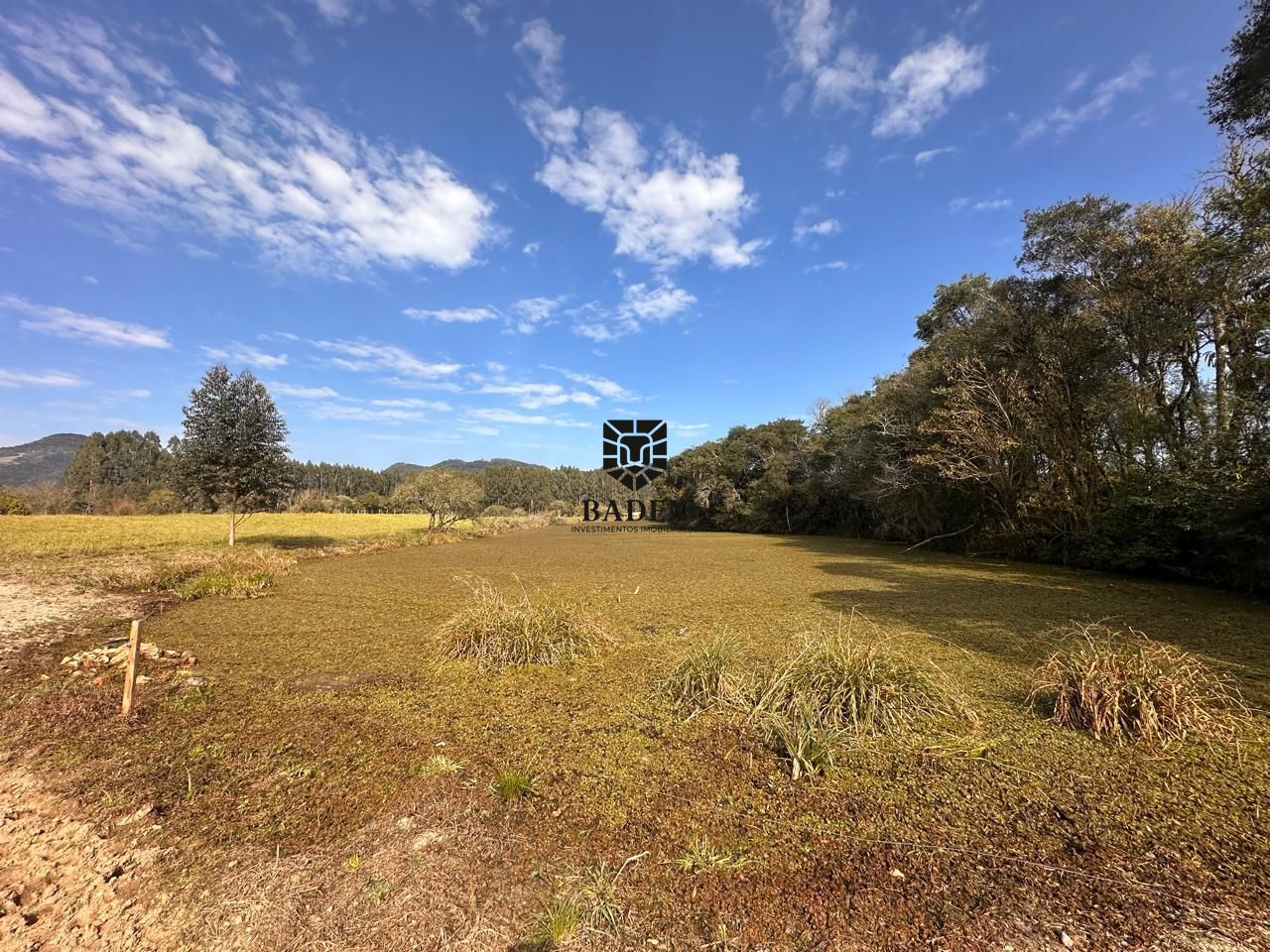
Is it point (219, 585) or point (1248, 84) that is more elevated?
point (1248, 84)

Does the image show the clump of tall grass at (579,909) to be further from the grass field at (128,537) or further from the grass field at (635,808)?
the grass field at (128,537)

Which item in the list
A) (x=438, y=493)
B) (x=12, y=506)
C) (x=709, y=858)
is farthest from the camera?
(x=12, y=506)

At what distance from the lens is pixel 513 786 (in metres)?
2.36

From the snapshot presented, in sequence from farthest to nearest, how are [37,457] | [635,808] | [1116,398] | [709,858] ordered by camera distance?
[37,457], [1116,398], [635,808], [709,858]

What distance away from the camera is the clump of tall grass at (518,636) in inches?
175

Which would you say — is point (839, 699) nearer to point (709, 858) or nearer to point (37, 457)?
point (709, 858)

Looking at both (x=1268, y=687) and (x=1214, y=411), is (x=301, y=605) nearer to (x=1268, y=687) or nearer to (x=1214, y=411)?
(x=1268, y=687)

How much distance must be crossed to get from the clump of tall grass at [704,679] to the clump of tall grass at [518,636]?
1142 millimetres

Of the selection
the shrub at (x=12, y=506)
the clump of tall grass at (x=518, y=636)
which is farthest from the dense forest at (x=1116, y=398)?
the shrub at (x=12, y=506)

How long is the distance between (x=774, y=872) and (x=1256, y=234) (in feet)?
32.7

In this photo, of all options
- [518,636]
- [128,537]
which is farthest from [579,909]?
[128,537]

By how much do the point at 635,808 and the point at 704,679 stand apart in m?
1.34

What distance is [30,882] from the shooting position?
5.80 ft

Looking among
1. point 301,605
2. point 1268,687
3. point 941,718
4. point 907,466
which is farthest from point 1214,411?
point 301,605
